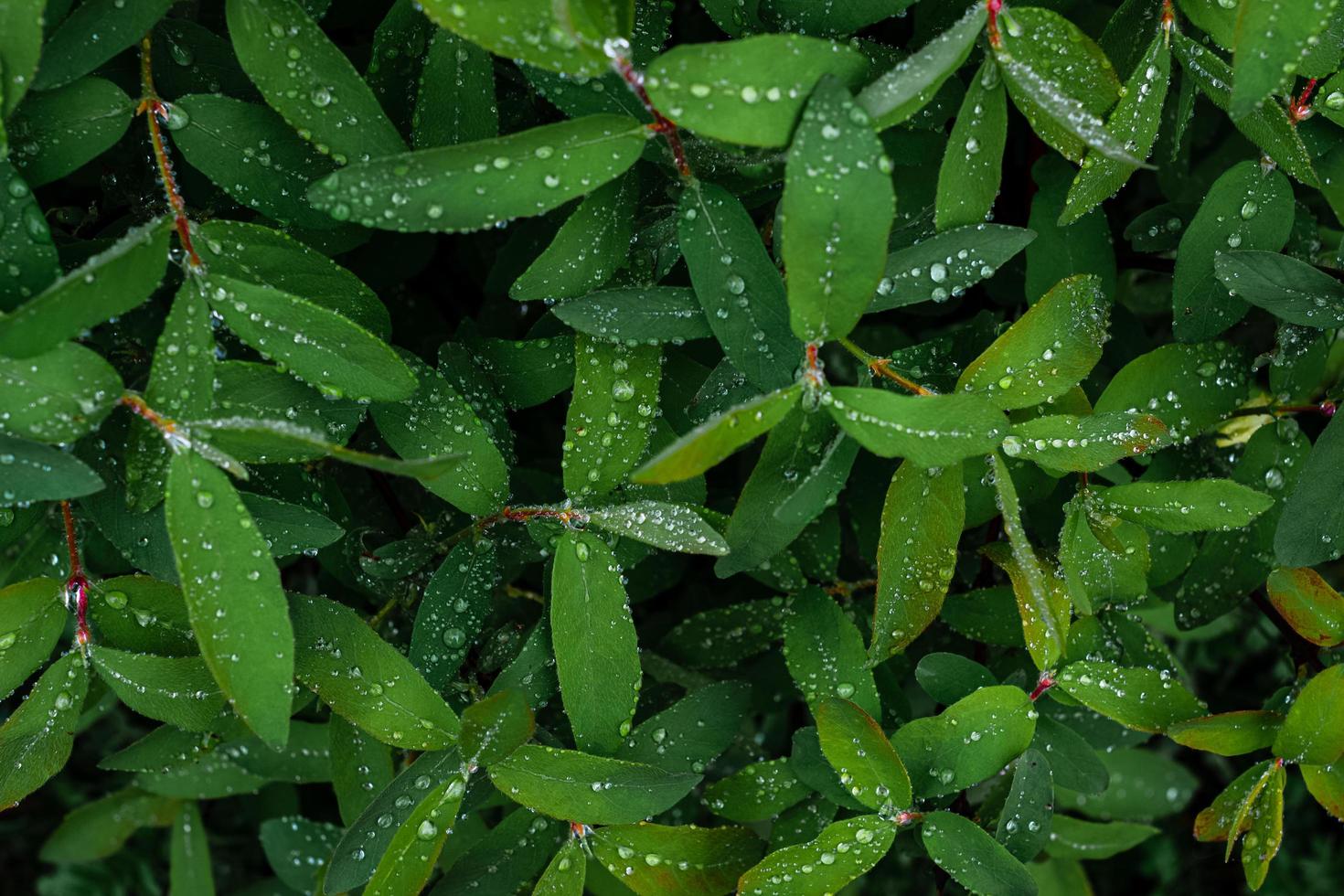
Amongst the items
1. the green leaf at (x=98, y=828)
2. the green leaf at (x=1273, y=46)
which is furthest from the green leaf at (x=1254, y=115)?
the green leaf at (x=98, y=828)

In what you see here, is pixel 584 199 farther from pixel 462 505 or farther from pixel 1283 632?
pixel 1283 632

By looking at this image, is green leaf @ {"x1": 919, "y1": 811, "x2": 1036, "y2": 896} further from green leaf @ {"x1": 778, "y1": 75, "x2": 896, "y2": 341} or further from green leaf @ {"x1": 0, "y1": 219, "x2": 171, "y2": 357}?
green leaf @ {"x1": 0, "y1": 219, "x2": 171, "y2": 357}

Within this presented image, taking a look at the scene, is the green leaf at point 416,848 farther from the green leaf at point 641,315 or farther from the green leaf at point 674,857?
the green leaf at point 641,315

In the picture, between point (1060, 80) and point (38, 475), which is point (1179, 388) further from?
point (38, 475)

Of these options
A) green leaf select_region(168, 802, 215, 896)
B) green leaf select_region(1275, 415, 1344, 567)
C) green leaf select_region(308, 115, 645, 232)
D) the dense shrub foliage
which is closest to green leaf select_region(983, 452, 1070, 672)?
the dense shrub foliage

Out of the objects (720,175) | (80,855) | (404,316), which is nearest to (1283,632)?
(720,175)
